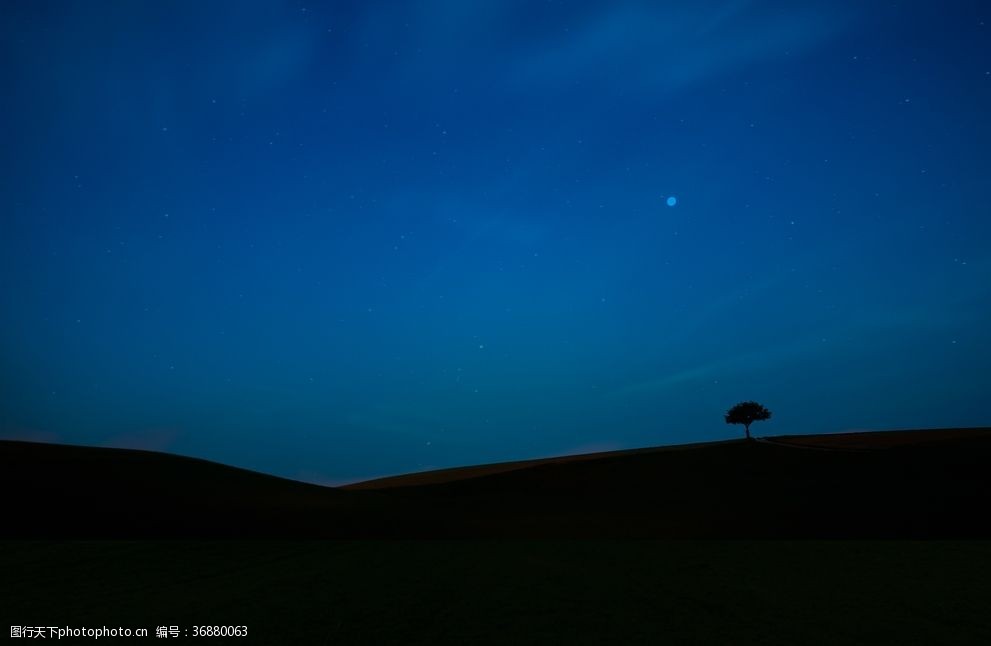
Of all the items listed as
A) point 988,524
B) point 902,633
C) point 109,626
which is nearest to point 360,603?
point 109,626

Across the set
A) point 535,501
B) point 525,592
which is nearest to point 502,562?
point 525,592

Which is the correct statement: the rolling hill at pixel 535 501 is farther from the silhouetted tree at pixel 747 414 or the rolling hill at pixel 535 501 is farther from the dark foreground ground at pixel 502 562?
the silhouetted tree at pixel 747 414

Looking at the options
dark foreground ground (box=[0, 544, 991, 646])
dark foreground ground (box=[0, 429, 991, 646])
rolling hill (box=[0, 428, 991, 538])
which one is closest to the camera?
dark foreground ground (box=[0, 544, 991, 646])

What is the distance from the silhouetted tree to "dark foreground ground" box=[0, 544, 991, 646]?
222 ft

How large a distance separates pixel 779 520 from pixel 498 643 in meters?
20.9

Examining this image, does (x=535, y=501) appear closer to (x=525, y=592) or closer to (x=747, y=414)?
(x=525, y=592)

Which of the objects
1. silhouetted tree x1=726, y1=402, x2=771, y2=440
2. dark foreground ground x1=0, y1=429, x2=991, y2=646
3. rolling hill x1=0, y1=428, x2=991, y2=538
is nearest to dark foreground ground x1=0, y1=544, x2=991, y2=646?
dark foreground ground x1=0, y1=429, x2=991, y2=646

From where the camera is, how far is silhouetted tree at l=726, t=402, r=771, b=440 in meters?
78.6

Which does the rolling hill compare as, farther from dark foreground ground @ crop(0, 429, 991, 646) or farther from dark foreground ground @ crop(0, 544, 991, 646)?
dark foreground ground @ crop(0, 544, 991, 646)

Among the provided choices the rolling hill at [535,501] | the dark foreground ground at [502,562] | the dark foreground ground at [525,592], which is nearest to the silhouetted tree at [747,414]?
the rolling hill at [535,501]

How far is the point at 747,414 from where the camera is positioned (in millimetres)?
79062

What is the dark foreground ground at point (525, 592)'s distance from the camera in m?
7.70

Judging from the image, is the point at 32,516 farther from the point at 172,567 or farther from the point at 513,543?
the point at 513,543

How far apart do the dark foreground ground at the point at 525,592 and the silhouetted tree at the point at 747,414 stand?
222 feet
